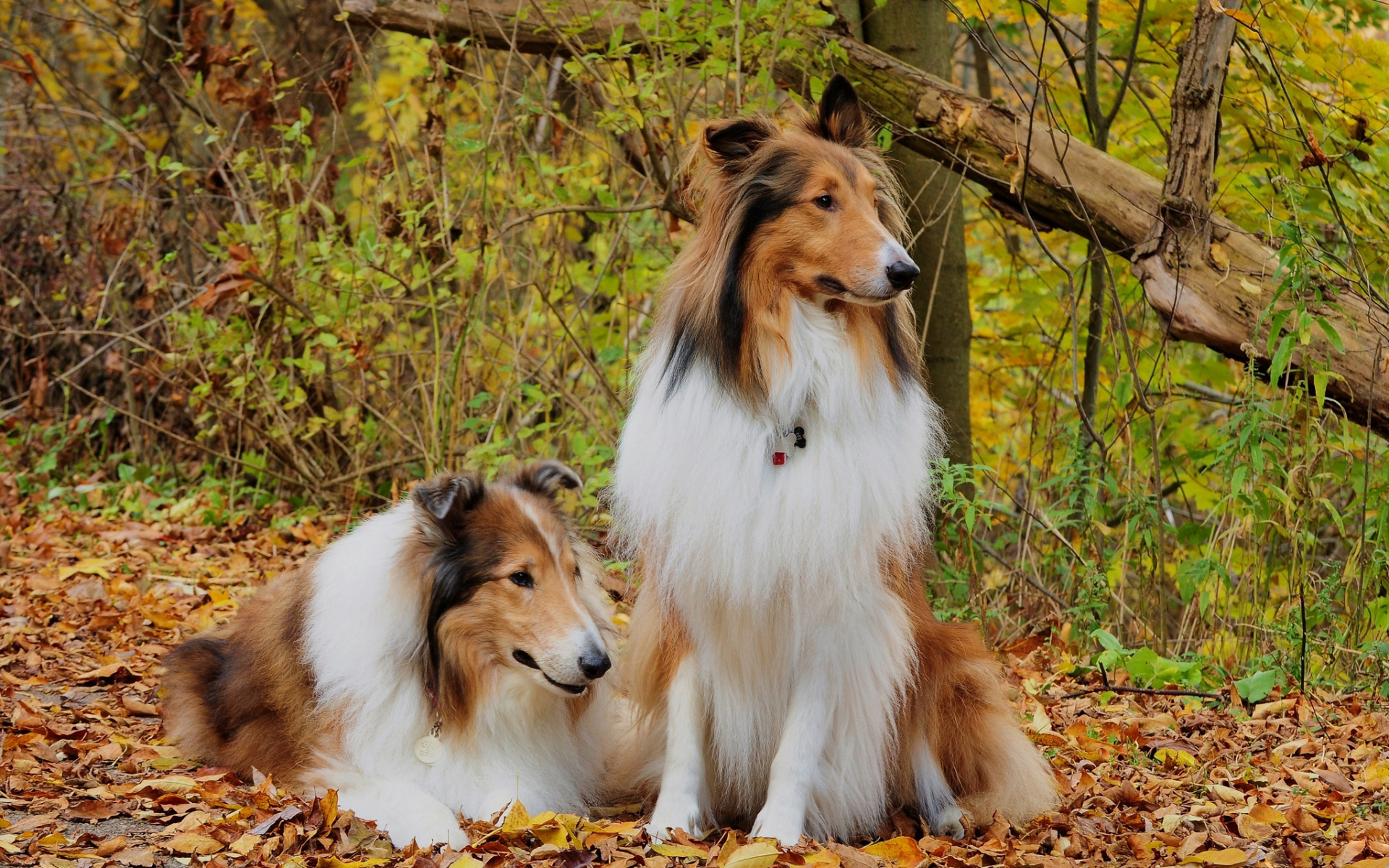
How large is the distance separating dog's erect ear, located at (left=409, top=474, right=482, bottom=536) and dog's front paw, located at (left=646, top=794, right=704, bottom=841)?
39.2 inches

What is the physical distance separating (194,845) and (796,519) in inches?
69.5

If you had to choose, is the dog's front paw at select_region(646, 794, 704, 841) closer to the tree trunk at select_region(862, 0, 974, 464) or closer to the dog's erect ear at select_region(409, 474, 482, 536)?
the dog's erect ear at select_region(409, 474, 482, 536)

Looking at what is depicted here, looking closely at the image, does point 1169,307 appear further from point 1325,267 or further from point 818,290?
point 818,290

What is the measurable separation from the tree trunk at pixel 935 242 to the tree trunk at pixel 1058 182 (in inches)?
9.6

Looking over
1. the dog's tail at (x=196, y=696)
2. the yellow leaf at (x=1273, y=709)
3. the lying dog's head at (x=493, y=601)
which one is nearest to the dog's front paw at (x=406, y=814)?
the lying dog's head at (x=493, y=601)

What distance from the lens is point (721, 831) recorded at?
3537 mm

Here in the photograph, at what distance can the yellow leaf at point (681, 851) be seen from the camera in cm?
324

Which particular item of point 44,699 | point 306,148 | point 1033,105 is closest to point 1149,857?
point 1033,105

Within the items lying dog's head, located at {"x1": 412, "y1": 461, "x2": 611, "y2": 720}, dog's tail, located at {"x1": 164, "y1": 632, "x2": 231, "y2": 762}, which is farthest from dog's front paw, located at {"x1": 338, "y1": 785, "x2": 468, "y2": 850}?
dog's tail, located at {"x1": 164, "y1": 632, "x2": 231, "y2": 762}

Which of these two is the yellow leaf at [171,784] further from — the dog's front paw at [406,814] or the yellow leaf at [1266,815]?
the yellow leaf at [1266,815]

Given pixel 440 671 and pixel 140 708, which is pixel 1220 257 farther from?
pixel 140 708

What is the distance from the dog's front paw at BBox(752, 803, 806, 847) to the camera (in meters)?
3.36

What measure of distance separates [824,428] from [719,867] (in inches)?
45.3

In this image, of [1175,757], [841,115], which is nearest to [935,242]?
[841,115]
